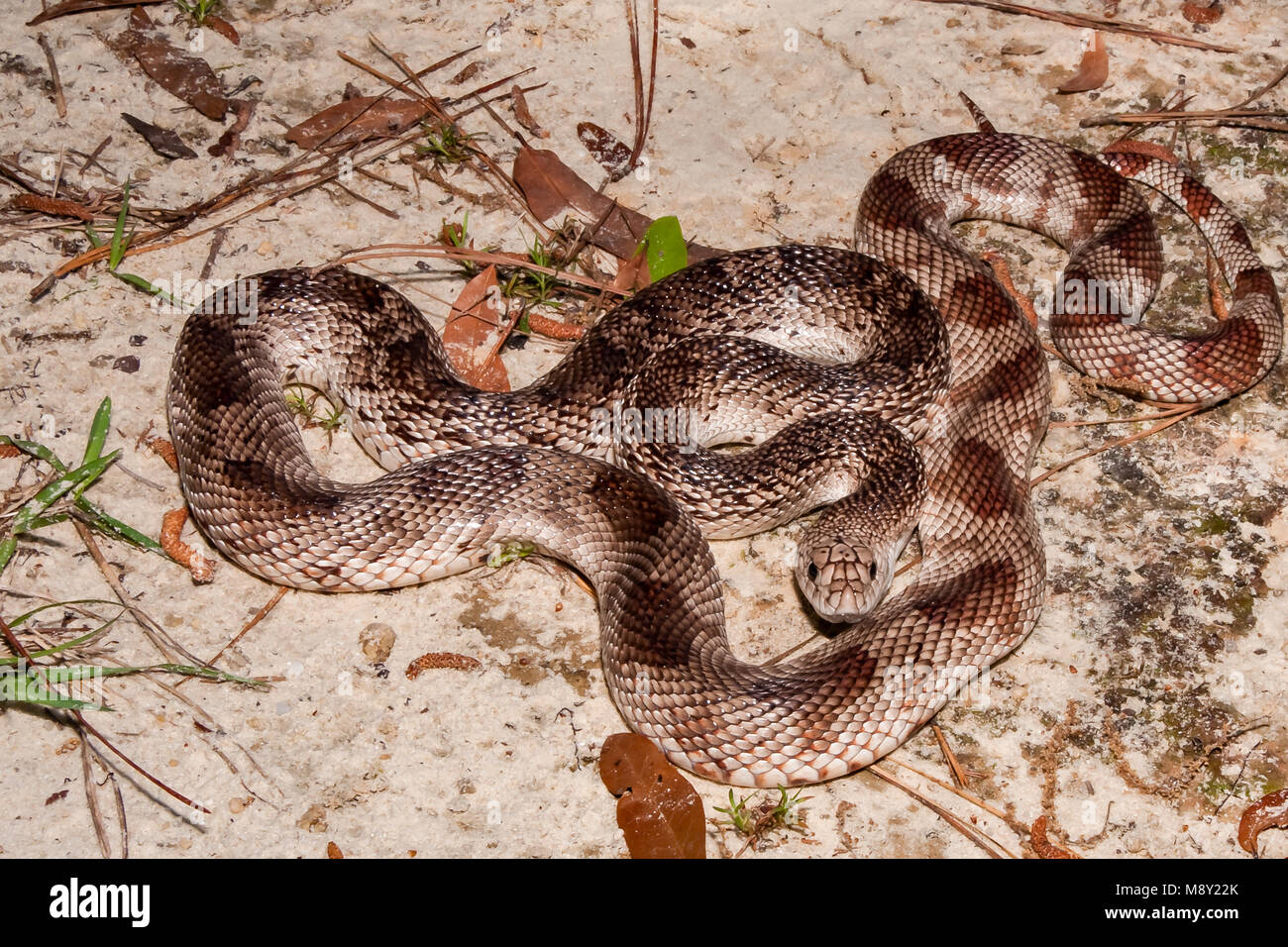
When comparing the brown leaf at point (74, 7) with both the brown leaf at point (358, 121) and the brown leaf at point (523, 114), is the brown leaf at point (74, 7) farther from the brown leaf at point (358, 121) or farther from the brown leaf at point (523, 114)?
the brown leaf at point (523, 114)

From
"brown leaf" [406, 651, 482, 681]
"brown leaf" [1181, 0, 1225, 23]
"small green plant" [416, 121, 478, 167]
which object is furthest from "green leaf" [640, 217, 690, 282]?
"brown leaf" [1181, 0, 1225, 23]

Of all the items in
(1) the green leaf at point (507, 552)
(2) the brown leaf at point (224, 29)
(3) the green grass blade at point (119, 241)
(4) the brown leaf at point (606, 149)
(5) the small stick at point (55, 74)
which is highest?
(2) the brown leaf at point (224, 29)

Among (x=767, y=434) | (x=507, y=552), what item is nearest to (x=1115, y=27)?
(x=767, y=434)

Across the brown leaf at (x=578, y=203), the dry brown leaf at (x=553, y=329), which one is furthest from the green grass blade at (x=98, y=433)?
the brown leaf at (x=578, y=203)

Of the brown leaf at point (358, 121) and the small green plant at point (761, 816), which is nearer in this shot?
the small green plant at point (761, 816)

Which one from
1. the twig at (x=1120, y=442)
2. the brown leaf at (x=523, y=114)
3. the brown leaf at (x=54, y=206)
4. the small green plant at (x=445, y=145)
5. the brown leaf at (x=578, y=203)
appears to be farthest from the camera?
the brown leaf at (x=523, y=114)

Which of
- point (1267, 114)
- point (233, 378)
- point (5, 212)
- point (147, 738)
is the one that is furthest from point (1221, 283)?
point (5, 212)
